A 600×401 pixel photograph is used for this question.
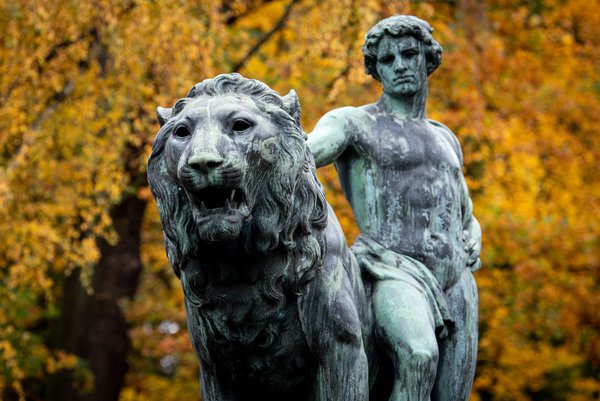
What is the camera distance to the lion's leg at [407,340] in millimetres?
4375

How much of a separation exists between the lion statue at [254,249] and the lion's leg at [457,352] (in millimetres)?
668

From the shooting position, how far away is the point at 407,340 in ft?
14.4

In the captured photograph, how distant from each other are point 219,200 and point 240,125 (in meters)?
0.28

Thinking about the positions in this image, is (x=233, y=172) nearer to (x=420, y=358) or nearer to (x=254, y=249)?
(x=254, y=249)

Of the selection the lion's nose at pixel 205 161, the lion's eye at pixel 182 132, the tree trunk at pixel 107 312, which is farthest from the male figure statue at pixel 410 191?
the tree trunk at pixel 107 312

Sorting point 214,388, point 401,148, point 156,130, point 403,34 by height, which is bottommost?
point 214,388

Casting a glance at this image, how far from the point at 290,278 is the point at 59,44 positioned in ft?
23.3

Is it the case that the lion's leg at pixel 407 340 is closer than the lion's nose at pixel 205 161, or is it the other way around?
the lion's nose at pixel 205 161

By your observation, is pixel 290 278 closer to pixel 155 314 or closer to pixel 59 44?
pixel 59 44

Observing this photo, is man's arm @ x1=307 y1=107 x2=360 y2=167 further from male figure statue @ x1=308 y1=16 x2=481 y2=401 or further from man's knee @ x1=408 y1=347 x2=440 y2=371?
man's knee @ x1=408 y1=347 x2=440 y2=371

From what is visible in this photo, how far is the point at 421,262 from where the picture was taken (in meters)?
4.78

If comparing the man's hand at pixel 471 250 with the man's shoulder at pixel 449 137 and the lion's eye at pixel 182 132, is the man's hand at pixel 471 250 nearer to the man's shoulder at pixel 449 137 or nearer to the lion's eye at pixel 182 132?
the man's shoulder at pixel 449 137

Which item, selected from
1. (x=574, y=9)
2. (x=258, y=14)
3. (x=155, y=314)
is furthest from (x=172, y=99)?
(x=574, y=9)

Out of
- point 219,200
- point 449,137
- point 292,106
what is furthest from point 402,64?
point 219,200
